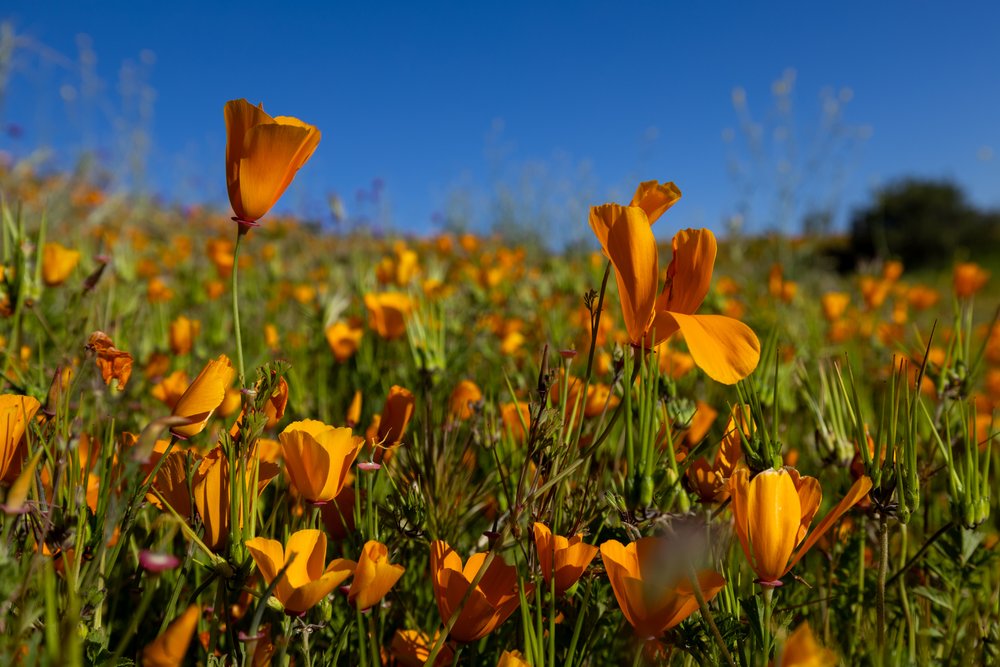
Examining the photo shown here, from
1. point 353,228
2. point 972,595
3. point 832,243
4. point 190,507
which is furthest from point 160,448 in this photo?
point 832,243

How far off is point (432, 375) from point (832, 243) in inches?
629

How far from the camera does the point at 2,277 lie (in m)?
1.11

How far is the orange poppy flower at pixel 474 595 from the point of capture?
0.60 m

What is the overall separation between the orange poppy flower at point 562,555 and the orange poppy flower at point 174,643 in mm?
296

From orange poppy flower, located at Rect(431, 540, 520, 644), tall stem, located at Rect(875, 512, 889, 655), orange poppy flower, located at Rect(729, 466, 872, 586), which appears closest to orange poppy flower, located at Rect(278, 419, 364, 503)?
orange poppy flower, located at Rect(431, 540, 520, 644)

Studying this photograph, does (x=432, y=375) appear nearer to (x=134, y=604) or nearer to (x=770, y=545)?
(x=134, y=604)

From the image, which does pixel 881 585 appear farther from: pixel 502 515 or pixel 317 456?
pixel 317 456

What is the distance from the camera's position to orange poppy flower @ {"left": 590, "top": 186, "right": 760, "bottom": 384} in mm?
553

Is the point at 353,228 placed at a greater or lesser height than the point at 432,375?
Result: greater

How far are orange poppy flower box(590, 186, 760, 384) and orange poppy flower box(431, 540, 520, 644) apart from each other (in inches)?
10.2

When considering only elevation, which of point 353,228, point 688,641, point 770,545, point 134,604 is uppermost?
point 353,228

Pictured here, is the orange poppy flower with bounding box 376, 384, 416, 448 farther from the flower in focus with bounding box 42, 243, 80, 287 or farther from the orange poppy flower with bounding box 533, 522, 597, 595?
the flower in focus with bounding box 42, 243, 80, 287

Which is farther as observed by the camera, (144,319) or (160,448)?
(144,319)

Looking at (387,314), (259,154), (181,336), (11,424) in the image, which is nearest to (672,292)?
(259,154)
